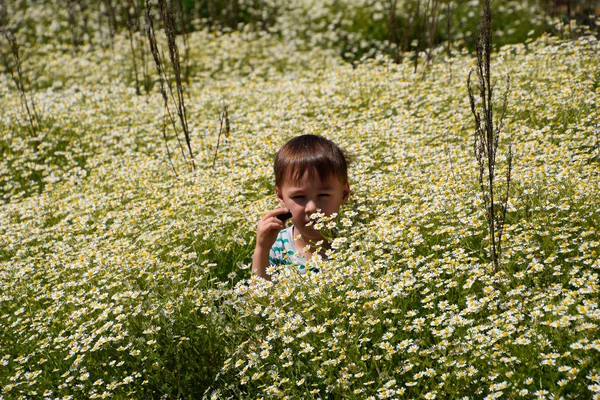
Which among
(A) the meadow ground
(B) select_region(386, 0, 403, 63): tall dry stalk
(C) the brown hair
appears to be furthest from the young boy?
(B) select_region(386, 0, 403, 63): tall dry stalk

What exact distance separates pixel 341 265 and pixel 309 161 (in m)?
0.94

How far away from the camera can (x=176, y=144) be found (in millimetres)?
8023

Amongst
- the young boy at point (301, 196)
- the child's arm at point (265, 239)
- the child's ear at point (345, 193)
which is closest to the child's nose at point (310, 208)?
the young boy at point (301, 196)

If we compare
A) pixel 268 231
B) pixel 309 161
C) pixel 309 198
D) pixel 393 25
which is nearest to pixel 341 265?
pixel 268 231

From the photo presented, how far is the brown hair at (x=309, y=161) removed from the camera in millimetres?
4633

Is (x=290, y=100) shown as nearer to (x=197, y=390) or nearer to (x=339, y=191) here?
(x=339, y=191)

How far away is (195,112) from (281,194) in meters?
4.52

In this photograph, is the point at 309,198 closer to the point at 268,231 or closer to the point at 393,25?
the point at 268,231

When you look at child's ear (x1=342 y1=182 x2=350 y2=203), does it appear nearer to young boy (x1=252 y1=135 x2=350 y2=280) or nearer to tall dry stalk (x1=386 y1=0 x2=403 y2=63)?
young boy (x1=252 y1=135 x2=350 y2=280)

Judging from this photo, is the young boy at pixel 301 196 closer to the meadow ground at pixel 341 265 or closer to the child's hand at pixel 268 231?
the child's hand at pixel 268 231

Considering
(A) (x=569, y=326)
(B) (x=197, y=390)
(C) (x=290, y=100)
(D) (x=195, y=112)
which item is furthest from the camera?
(D) (x=195, y=112)

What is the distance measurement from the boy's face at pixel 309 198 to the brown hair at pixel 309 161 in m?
0.04

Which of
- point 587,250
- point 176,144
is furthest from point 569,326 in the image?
point 176,144

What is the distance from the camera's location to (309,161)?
183 inches
